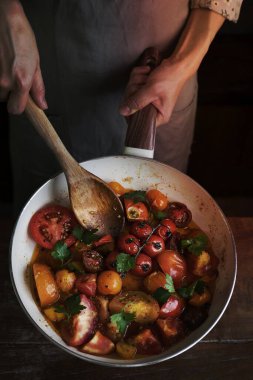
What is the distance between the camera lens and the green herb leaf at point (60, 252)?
96 centimetres

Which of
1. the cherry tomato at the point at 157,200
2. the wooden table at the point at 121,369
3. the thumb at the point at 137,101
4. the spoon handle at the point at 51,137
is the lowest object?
the wooden table at the point at 121,369

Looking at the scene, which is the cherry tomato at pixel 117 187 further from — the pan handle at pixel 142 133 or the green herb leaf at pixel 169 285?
the green herb leaf at pixel 169 285

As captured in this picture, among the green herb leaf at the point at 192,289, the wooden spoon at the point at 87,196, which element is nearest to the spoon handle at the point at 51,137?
the wooden spoon at the point at 87,196

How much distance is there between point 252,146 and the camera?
76.5 inches

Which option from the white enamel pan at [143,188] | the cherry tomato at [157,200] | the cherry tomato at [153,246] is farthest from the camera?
the cherry tomato at [157,200]

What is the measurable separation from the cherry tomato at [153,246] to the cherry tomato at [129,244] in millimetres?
20

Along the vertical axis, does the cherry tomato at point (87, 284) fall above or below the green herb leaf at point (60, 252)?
below

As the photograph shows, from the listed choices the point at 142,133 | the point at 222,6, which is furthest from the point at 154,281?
the point at 222,6

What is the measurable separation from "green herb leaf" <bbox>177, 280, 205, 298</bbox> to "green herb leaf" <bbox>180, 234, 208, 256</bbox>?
0.06 metres

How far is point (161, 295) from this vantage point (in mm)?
898

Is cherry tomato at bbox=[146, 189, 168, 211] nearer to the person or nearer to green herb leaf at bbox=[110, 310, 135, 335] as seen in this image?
the person

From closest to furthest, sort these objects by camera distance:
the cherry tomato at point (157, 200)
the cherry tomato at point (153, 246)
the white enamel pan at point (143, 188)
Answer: the white enamel pan at point (143, 188), the cherry tomato at point (153, 246), the cherry tomato at point (157, 200)

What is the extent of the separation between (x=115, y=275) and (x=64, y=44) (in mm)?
594

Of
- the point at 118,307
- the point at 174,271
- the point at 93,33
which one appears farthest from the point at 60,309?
the point at 93,33
